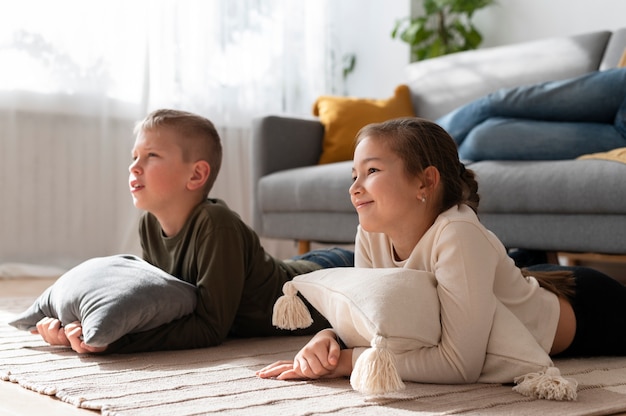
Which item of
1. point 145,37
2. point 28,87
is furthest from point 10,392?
point 145,37

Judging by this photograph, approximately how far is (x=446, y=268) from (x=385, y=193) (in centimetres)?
17

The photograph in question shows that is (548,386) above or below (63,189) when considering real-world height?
above

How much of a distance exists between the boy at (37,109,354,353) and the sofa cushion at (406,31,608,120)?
1857 millimetres

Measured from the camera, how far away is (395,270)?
4.45 ft

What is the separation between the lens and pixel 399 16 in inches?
182

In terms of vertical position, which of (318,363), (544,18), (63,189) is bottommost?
(63,189)

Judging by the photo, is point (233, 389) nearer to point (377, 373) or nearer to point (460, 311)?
point (377, 373)

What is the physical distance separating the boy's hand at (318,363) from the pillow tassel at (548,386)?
0.93ft

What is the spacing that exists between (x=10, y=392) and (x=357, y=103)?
8.58 ft

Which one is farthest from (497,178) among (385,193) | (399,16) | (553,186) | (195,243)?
(399,16)

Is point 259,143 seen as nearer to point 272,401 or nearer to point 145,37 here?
point 145,37

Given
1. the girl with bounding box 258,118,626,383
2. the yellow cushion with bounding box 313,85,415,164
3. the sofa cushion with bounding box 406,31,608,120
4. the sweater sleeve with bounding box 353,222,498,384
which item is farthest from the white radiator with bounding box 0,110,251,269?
the sweater sleeve with bounding box 353,222,498,384

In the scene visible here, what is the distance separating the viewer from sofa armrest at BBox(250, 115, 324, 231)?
139 inches

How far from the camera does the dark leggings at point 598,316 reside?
1.60 meters
